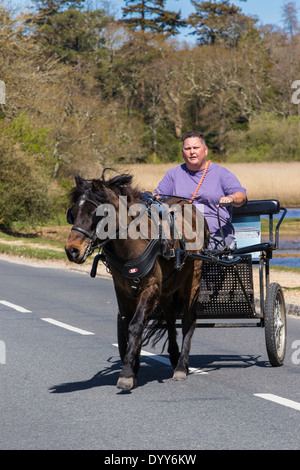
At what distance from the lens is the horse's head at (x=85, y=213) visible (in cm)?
640

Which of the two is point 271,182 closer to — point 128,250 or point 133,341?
point 128,250

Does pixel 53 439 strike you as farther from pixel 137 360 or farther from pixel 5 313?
pixel 5 313

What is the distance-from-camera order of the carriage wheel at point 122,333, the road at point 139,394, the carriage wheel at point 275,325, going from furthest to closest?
the carriage wheel at point 275,325, the carriage wheel at point 122,333, the road at point 139,394

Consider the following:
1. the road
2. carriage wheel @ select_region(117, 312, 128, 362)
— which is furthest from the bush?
carriage wheel @ select_region(117, 312, 128, 362)

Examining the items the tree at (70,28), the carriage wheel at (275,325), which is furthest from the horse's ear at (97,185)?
the tree at (70,28)

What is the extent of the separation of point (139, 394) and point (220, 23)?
78.7 m

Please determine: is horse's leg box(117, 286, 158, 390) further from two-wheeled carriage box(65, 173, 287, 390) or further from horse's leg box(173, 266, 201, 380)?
horse's leg box(173, 266, 201, 380)

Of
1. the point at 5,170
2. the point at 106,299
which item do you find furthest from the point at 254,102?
the point at 106,299

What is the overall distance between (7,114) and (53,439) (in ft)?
117

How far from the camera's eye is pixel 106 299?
15211mm

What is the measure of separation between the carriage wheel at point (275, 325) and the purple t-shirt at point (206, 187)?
0.83 meters

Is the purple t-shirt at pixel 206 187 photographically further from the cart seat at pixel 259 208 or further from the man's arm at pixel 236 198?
the cart seat at pixel 259 208

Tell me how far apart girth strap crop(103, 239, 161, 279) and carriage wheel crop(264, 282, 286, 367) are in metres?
1.59

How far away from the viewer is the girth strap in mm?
6746
